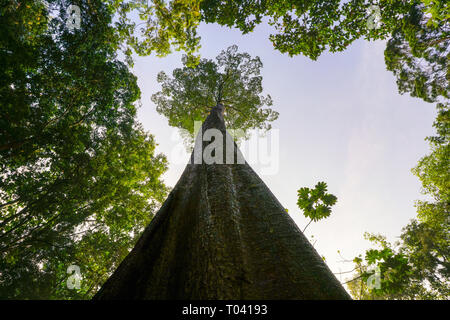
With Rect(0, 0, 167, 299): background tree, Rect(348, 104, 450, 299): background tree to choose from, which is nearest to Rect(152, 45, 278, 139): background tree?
Rect(0, 0, 167, 299): background tree

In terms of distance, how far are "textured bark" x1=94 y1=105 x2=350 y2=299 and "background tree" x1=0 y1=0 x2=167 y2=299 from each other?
4.94 metres

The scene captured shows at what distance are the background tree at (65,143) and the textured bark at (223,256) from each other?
4944 millimetres

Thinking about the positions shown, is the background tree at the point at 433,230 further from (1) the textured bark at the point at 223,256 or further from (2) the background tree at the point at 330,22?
(1) the textured bark at the point at 223,256

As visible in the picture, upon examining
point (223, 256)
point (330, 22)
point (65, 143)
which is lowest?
point (223, 256)

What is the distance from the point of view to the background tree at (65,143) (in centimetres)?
488

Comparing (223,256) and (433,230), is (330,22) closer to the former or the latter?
(223,256)

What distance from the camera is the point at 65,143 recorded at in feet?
18.5

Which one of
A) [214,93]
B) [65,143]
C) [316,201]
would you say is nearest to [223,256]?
[316,201]

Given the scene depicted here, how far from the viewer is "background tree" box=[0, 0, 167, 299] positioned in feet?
16.0

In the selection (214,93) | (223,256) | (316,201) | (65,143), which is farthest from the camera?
(214,93)

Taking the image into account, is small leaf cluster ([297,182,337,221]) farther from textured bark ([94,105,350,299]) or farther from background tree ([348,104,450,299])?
background tree ([348,104,450,299])

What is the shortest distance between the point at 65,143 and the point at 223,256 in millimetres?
6251

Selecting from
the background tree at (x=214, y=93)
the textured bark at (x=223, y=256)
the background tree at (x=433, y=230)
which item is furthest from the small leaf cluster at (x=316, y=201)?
the background tree at (x=214, y=93)

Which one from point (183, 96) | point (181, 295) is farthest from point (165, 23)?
point (183, 96)
